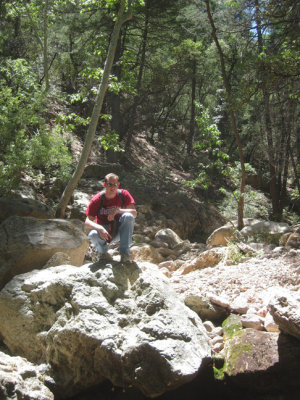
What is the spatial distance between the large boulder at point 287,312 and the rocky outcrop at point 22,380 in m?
2.16

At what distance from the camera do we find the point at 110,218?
4223 millimetres

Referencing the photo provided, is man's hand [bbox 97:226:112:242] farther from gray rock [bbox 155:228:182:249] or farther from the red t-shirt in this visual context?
gray rock [bbox 155:228:182:249]

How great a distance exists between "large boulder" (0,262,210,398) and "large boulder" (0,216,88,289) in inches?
19.3

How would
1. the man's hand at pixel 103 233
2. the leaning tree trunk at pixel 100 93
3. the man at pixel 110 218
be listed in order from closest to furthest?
the man's hand at pixel 103 233, the man at pixel 110 218, the leaning tree trunk at pixel 100 93

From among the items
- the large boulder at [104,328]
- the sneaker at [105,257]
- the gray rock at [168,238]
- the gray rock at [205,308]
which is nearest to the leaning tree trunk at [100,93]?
the gray rock at [168,238]

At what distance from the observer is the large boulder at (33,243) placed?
446 centimetres

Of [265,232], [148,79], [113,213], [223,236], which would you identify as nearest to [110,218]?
[113,213]

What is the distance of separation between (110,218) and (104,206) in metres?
0.26

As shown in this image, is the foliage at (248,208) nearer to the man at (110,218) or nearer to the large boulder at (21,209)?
the large boulder at (21,209)

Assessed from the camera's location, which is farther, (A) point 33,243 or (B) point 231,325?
(A) point 33,243

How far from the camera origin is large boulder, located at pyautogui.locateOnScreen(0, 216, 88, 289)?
4457 millimetres

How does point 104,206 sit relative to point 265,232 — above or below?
above

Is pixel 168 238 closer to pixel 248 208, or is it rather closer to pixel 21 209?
pixel 21 209

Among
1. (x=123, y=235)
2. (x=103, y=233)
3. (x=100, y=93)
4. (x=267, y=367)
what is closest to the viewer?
(x=267, y=367)
